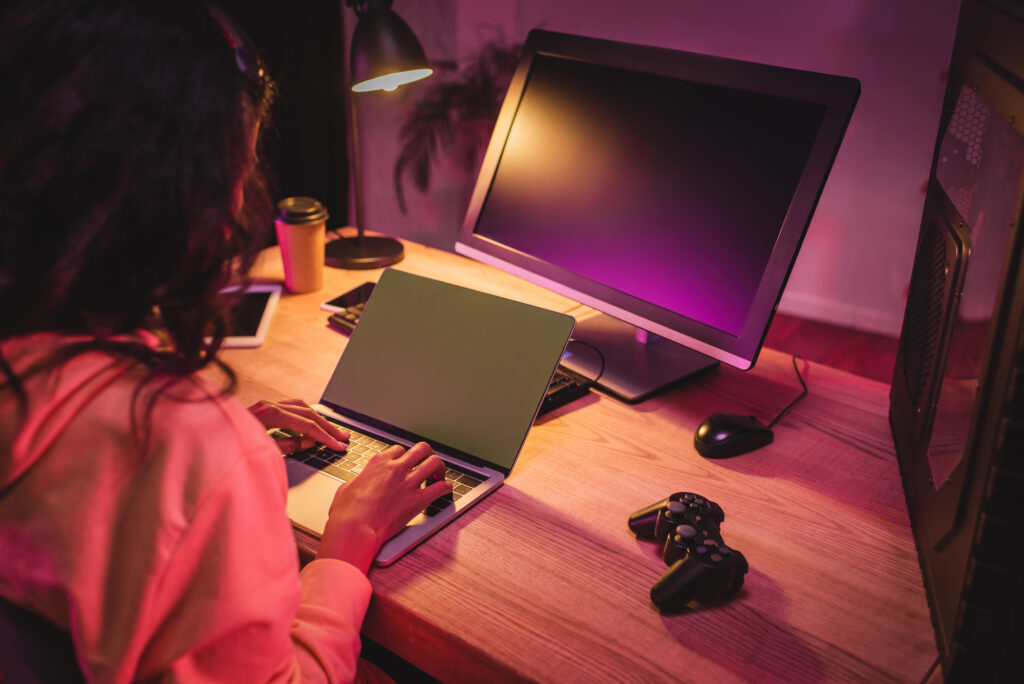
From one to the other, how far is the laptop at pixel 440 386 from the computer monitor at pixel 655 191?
0.73ft

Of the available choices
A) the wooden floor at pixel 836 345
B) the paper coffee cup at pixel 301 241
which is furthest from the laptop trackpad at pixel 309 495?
the wooden floor at pixel 836 345

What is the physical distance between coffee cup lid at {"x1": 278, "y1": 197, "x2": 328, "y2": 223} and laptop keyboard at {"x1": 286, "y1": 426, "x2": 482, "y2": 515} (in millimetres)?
553

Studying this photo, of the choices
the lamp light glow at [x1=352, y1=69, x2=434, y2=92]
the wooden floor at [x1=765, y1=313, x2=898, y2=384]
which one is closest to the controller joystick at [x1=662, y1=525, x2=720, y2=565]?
the lamp light glow at [x1=352, y1=69, x2=434, y2=92]

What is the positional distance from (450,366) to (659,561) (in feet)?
1.14

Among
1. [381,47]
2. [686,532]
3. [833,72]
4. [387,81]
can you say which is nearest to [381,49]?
[381,47]

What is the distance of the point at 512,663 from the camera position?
64 cm

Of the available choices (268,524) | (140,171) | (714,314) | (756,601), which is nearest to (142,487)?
(268,524)

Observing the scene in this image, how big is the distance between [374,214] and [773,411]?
2.78 metres

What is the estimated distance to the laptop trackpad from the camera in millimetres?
792

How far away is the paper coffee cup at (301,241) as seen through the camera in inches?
52.7

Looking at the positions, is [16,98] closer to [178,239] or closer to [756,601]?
[178,239]

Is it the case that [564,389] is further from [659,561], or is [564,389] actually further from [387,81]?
[387,81]

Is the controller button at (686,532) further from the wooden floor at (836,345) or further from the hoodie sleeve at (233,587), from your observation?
the wooden floor at (836,345)

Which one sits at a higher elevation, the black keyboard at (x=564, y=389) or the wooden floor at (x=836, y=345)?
the black keyboard at (x=564, y=389)
